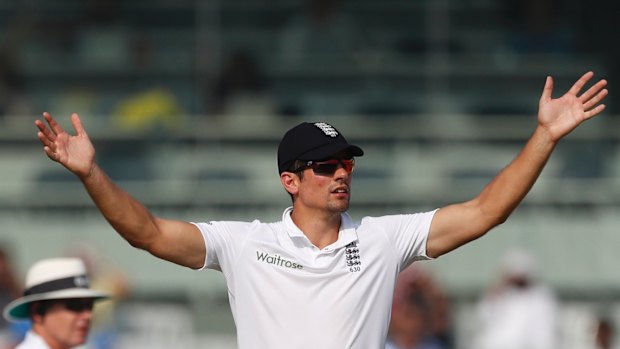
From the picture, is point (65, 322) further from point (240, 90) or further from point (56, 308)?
point (240, 90)

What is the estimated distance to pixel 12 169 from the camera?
14008 millimetres

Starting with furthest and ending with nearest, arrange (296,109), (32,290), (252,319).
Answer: (296,109)
(32,290)
(252,319)

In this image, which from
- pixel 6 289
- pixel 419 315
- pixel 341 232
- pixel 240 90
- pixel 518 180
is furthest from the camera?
pixel 240 90

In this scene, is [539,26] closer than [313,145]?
No

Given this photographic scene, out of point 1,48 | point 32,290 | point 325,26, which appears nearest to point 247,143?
point 325,26

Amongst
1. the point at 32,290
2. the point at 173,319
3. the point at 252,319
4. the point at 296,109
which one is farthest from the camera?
the point at 296,109

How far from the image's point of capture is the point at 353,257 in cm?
608

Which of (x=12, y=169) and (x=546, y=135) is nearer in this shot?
(x=546, y=135)

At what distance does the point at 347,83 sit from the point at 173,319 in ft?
9.91

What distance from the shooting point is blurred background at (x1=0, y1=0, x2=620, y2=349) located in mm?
13430

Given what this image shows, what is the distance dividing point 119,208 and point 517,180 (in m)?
1.65

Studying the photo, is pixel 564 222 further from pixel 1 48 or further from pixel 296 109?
pixel 1 48

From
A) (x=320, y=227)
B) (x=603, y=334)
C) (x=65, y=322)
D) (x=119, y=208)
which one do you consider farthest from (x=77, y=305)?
(x=603, y=334)

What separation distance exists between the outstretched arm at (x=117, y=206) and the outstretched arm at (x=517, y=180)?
1.06 metres
